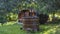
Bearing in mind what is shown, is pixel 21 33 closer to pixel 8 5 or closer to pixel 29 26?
pixel 29 26

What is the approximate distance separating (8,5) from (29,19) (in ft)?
21.5

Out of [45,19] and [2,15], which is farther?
[45,19]

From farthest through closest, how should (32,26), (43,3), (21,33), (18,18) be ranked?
(18,18)
(32,26)
(21,33)
(43,3)

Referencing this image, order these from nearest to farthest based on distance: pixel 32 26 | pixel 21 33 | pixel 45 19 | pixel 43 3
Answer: pixel 43 3 < pixel 21 33 < pixel 32 26 < pixel 45 19

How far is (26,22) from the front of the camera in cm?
1186

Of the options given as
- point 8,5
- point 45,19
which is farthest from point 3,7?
point 45,19

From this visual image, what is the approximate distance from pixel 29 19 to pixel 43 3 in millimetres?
2998

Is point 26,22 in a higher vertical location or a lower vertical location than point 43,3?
lower

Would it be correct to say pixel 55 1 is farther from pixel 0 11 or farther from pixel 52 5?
pixel 0 11

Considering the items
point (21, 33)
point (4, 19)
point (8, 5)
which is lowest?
point (21, 33)

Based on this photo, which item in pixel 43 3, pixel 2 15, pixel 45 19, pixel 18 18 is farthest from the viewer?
pixel 18 18

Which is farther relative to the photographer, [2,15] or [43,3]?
[43,3]

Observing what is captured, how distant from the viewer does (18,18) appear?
1920cm

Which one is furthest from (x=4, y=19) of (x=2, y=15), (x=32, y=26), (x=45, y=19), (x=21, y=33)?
(x=45, y=19)
